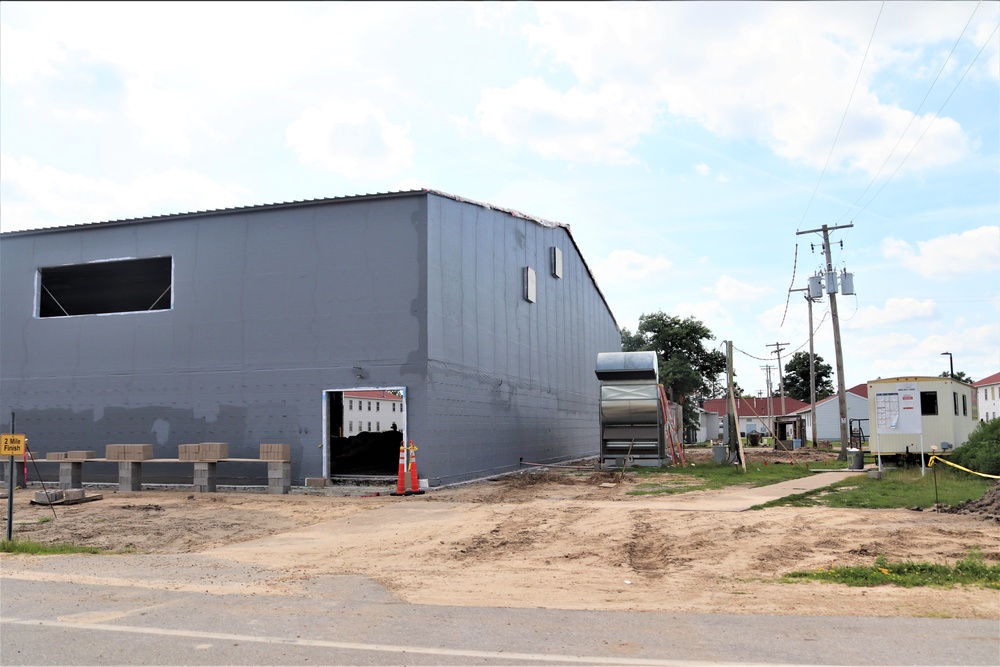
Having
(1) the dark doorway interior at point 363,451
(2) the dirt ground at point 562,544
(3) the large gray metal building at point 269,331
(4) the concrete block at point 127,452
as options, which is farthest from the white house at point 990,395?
(4) the concrete block at point 127,452

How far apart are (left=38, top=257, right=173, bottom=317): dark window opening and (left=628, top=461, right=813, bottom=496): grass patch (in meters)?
16.1

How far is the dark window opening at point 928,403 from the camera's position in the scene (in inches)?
936

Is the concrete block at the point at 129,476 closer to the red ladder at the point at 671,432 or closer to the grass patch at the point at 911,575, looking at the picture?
the red ladder at the point at 671,432

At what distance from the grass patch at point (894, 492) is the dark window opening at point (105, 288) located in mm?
19419

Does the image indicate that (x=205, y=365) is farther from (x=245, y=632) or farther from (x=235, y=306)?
(x=245, y=632)

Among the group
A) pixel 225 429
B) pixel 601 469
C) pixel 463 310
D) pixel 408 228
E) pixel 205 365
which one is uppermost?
pixel 408 228

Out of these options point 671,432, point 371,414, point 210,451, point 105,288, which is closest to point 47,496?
point 210,451

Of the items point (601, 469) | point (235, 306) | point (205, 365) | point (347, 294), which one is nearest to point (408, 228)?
point (347, 294)

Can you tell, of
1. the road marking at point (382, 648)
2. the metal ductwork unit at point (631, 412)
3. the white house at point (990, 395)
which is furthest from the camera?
the white house at point (990, 395)

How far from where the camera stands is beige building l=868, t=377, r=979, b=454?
23.6 meters

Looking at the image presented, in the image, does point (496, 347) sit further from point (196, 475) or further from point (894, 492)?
point (894, 492)

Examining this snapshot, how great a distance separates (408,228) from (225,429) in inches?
304

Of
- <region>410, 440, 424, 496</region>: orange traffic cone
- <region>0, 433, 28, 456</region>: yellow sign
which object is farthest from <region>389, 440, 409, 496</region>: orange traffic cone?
<region>0, 433, 28, 456</region>: yellow sign

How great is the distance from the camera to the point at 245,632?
21.9 ft
